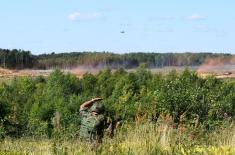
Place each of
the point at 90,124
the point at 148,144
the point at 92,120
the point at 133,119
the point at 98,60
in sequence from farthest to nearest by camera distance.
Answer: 1. the point at 98,60
2. the point at 133,119
3. the point at 92,120
4. the point at 90,124
5. the point at 148,144

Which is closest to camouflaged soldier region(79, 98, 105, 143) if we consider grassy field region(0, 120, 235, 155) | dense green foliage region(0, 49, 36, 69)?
grassy field region(0, 120, 235, 155)

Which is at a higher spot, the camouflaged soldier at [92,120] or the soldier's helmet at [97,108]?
the soldier's helmet at [97,108]

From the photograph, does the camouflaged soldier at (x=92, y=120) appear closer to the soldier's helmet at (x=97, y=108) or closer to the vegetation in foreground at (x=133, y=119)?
the soldier's helmet at (x=97, y=108)

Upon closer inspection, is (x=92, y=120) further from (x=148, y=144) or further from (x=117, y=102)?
(x=117, y=102)

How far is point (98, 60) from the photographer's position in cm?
5997

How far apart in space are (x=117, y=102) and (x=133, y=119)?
1582 centimetres

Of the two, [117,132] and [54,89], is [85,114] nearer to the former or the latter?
[117,132]

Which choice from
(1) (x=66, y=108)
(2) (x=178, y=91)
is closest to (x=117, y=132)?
(2) (x=178, y=91)

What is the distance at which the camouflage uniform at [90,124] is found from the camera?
44.1ft

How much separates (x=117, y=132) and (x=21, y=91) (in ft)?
125

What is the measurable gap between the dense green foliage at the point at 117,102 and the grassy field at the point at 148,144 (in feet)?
1.06

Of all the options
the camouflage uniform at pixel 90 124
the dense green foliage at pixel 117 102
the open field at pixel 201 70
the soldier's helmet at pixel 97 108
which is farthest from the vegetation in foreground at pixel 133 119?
the open field at pixel 201 70

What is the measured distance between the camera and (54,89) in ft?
161

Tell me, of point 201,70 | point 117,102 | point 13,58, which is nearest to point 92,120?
point 117,102
